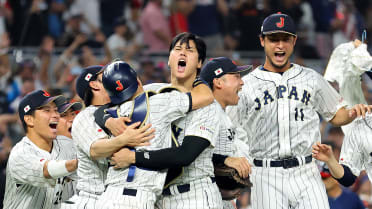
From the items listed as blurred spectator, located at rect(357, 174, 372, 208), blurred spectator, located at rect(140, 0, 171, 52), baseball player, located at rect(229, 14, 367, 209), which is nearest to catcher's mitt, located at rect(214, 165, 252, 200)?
baseball player, located at rect(229, 14, 367, 209)

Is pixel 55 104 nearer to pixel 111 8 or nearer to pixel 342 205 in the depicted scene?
pixel 342 205

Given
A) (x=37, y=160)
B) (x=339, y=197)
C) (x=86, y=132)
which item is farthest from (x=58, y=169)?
(x=339, y=197)

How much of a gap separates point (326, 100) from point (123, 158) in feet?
6.06

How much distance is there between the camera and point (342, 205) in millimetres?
5953

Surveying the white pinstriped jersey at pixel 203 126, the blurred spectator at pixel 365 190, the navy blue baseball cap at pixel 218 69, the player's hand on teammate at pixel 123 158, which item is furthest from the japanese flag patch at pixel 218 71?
the blurred spectator at pixel 365 190

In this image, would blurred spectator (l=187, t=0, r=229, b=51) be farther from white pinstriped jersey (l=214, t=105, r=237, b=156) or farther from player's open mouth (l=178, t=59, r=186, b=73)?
player's open mouth (l=178, t=59, r=186, b=73)

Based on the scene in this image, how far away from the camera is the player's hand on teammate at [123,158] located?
3.87 m

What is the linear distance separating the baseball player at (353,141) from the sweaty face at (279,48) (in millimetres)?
620

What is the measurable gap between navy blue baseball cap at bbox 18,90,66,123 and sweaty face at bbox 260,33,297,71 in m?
1.80

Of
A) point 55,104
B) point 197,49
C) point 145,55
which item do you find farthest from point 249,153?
point 145,55

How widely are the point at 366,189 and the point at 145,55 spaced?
389 cm

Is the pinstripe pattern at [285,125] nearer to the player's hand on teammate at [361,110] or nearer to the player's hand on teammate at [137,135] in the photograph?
the player's hand on teammate at [361,110]

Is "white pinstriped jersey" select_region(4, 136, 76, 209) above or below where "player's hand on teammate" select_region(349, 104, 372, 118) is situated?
below

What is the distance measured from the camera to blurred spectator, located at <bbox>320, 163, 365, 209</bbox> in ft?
19.5
